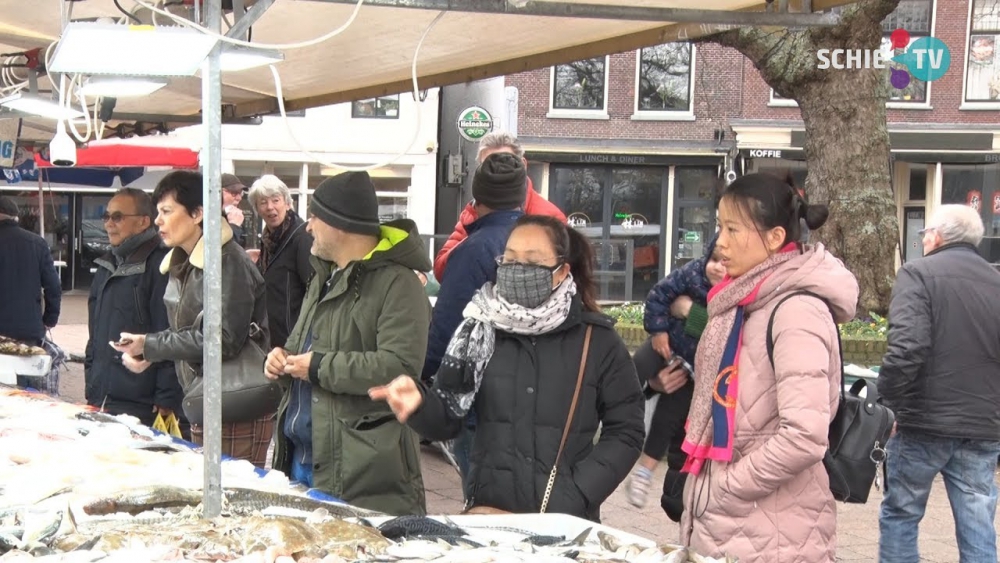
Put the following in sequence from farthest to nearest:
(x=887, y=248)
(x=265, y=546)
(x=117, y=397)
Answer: (x=887, y=248) → (x=117, y=397) → (x=265, y=546)

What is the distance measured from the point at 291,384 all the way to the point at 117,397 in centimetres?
161

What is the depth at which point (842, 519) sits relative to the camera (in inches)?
267

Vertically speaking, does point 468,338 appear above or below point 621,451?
above

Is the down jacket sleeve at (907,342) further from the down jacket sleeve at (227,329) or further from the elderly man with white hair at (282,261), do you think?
the elderly man with white hair at (282,261)

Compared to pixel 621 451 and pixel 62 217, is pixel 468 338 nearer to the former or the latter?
pixel 621 451

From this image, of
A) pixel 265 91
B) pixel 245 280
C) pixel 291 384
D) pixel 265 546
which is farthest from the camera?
pixel 265 91

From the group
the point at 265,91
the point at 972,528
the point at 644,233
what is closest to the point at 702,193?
the point at 644,233

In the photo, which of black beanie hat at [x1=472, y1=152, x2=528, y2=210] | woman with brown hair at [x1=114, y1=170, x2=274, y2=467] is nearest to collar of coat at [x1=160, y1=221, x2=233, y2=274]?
woman with brown hair at [x1=114, y1=170, x2=274, y2=467]

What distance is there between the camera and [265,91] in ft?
22.9

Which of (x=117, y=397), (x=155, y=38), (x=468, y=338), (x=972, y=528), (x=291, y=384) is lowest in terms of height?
(x=972, y=528)

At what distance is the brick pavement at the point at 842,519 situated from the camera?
19.9ft

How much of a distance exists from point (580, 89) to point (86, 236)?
1228 centimetres

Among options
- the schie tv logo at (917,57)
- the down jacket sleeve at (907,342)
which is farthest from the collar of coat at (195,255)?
the schie tv logo at (917,57)

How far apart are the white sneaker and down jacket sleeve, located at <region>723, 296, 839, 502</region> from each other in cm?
43
